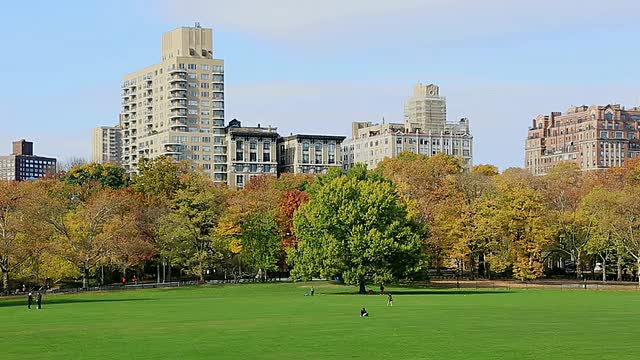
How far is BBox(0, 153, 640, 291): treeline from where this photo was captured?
348 ft

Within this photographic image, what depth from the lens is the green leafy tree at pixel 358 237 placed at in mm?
104062

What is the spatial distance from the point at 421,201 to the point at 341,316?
216 feet

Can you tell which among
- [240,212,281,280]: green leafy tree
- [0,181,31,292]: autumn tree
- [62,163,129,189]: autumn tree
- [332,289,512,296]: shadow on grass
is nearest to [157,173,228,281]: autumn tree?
[240,212,281,280]: green leafy tree

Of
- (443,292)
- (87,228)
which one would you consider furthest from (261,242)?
(443,292)

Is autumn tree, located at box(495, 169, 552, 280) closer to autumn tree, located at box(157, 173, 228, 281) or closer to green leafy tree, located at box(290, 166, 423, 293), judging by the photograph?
green leafy tree, located at box(290, 166, 423, 293)

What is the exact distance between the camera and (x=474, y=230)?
12975 cm

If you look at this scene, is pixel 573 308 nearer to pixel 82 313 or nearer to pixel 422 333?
pixel 422 333

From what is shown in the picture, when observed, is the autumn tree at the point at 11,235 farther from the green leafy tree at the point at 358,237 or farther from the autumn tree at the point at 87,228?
the green leafy tree at the point at 358,237

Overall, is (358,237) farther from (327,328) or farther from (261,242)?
(327,328)

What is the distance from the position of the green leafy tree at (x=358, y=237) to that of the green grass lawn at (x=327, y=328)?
5560mm

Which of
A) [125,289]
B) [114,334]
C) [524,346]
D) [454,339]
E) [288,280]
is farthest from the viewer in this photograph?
[288,280]

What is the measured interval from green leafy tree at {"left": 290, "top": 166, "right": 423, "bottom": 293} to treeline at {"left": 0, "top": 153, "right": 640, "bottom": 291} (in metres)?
0.15

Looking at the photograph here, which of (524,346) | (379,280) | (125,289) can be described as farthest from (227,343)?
(125,289)

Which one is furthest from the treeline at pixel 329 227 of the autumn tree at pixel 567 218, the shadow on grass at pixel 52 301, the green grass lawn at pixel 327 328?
the green grass lawn at pixel 327 328
